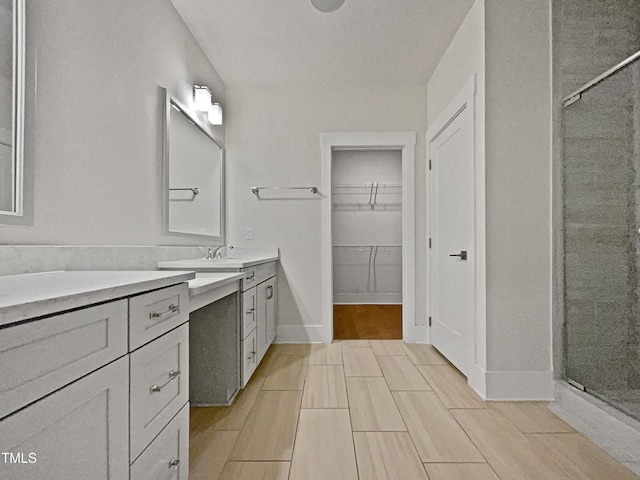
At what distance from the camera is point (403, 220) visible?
3.80 metres

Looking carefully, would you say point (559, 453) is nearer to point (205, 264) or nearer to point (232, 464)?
point (232, 464)

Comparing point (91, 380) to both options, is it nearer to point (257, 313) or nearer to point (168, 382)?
point (168, 382)

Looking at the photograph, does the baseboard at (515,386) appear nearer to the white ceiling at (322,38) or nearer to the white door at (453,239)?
the white door at (453,239)

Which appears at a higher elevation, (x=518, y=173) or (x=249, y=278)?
(x=518, y=173)

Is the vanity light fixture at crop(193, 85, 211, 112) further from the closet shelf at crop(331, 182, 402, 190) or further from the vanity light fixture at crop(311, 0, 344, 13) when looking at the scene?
the closet shelf at crop(331, 182, 402, 190)

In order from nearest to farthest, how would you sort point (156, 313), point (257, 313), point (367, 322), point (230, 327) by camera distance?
point (156, 313), point (230, 327), point (257, 313), point (367, 322)

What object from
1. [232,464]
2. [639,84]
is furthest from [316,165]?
[232,464]

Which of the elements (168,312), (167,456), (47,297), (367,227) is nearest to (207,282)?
(168,312)

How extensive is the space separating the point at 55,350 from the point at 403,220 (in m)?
3.31

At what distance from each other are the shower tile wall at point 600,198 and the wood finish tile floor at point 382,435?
43cm

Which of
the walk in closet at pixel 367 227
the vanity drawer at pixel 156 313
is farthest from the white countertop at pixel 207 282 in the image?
the walk in closet at pixel 367 227

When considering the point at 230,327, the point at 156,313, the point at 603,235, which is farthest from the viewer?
the point at 230,327

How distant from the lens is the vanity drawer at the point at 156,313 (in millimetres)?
1064

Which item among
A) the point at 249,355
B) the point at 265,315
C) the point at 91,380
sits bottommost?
the point at 249,355
